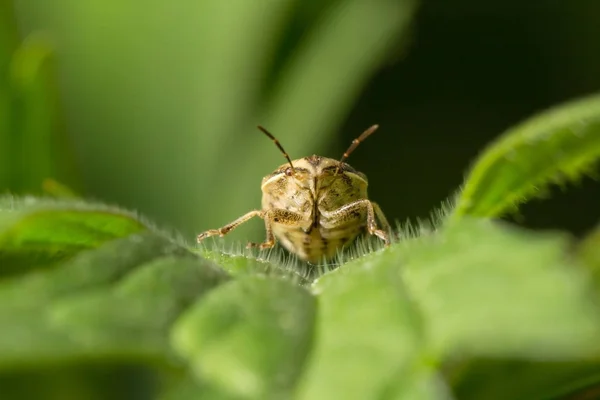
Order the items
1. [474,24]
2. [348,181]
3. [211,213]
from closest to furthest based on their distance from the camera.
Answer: [348,181] < [211,213] < [474,24]

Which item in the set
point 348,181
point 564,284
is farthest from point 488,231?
point 348,181

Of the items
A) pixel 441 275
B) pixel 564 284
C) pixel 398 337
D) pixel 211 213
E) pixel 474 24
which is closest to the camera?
pixel 564 284

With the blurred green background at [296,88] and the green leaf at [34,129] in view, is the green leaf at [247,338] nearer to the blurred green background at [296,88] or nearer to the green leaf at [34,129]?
the green leaf at [34,129]

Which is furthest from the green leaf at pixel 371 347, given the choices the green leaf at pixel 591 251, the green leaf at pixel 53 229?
the green leaf at pixel 53 229

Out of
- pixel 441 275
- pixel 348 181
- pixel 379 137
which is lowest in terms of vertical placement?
pixel 441 275

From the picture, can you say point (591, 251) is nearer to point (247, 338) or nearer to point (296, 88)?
point (247, 338)

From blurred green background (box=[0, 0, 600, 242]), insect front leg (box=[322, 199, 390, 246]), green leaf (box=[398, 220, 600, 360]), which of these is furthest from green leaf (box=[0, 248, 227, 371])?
blurred green background (box=[0, 0, 600, 242])

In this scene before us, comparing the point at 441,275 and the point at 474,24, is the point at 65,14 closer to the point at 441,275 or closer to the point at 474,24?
the point at 474,24
